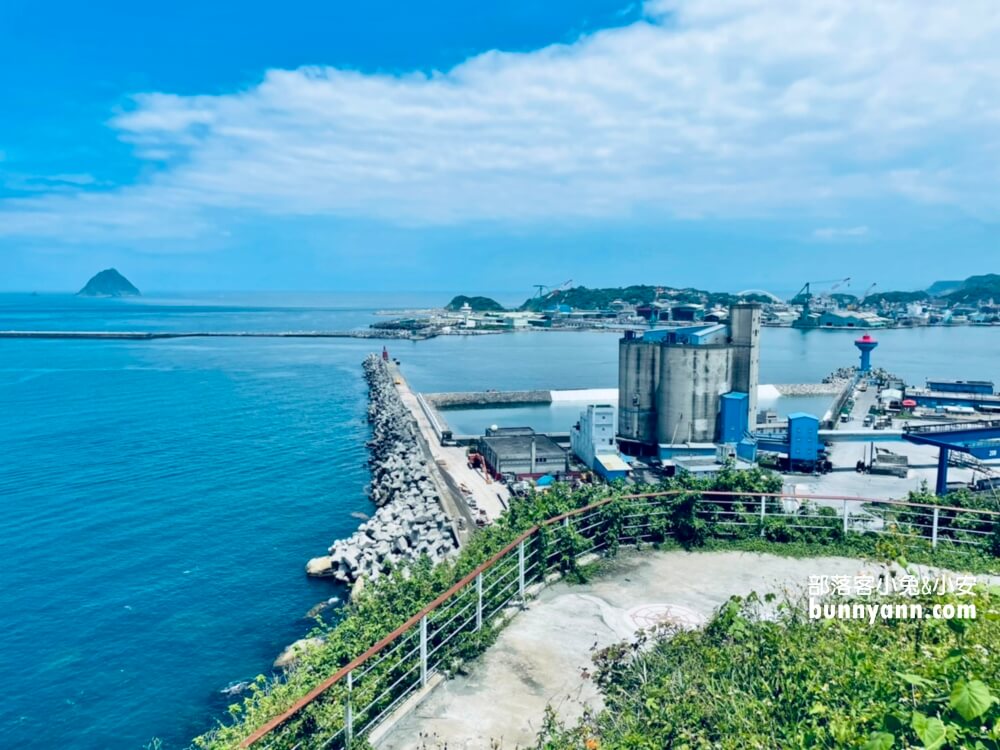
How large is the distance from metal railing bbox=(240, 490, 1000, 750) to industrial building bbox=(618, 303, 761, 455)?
17169 mm

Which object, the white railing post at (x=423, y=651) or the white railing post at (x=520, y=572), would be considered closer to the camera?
the white railing post at (x=423, y=651)

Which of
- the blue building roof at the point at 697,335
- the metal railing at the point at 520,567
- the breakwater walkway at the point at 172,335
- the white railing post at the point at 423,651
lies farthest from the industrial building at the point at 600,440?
the breakwater walkway at the point at 172,335

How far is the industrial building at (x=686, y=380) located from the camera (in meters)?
29.9

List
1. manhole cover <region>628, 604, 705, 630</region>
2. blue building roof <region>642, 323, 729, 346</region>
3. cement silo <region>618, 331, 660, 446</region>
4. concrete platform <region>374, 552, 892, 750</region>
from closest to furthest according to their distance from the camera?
concrete platform <region>374, 552, 892, 750</region> < manhole cover <region>628, 604, 705, 630</region> < blue building roof <region>642, 323, 729, 346</region> < cement silo <region>618, 331, 660, 446</region>

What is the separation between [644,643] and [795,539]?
4.53 metres

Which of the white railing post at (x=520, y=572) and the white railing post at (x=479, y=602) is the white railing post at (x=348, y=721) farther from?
the white railing post at (x=520, y=572)

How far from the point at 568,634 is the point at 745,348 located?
2602 cm

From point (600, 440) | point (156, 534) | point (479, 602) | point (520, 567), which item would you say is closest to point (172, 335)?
point (156, 534)

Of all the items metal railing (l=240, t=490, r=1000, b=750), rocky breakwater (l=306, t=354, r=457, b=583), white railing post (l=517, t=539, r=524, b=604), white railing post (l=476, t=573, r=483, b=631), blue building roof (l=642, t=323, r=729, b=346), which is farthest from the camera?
A: blue building roof (l=642, t=323, r=729, b=346)

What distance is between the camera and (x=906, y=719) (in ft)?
11.4

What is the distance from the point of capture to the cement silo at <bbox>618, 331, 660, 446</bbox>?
105ft

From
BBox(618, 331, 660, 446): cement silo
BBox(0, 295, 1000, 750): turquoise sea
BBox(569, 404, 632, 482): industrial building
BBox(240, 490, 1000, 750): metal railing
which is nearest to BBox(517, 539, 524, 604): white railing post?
BBox(240, 490, 1000, 750): metal railing

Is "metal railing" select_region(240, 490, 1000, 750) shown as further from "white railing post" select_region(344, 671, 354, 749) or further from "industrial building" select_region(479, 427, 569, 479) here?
"industrial building" select_region(479, 427, 569, 479)

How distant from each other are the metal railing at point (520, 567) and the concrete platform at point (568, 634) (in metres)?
0.27
